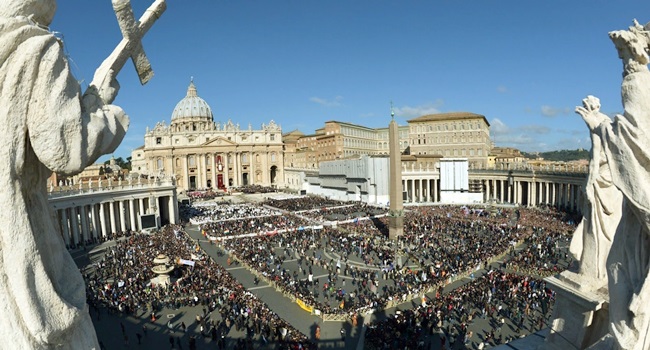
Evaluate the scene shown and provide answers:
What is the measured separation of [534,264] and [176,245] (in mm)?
21954

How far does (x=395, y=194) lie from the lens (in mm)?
29844

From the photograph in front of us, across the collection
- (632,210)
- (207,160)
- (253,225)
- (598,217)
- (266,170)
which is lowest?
(253,225)

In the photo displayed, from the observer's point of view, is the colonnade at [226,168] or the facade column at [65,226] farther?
the colonnade at [226,168]

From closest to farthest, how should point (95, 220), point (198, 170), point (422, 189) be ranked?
point (95, 220), point (422, 189), point (198, 170)

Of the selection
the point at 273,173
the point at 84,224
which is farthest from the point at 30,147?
the point at 273,173

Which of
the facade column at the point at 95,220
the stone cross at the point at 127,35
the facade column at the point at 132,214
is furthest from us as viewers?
the facade column at the point at 132,214

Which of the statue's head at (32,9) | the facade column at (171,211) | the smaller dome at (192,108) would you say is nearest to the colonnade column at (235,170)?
the smaller dome at (192,108)

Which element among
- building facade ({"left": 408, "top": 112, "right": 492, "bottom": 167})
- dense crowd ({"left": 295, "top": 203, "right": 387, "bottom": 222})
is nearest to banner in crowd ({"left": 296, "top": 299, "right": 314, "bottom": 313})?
dense crowd ({"left": 295, "top": 203, "right": 387, "bottom": 222})

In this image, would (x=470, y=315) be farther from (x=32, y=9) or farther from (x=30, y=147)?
(x=32, y=9)

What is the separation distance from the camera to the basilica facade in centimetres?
8188

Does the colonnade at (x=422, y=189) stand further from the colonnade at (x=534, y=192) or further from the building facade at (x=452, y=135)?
the building facade at (x=452, y=135)

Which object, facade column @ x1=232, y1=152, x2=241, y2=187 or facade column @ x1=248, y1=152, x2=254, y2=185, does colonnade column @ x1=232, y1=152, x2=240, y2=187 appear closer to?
facade column @ x1=232, y1=152, x2=241, y2=187

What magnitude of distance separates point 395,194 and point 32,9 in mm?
28460

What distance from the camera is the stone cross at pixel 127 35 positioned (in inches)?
112
